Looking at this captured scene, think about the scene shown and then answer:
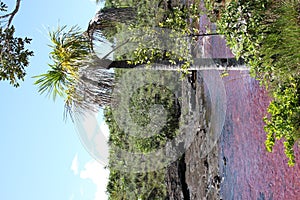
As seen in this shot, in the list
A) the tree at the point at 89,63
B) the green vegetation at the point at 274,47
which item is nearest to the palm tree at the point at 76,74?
the tree at the point at 89,63

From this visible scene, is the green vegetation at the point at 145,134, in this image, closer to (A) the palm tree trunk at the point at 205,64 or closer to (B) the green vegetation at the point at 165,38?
(B) the green vegetation at the point at 165,38

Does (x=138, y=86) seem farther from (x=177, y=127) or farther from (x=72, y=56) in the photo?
(x=72, y=56)

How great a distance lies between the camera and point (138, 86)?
361 inches

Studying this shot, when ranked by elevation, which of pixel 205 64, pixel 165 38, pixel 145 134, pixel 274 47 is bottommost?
pixel 145 134

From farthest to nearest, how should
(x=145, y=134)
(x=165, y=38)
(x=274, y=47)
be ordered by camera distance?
(x=145, y=134)
(x=165, y=38)
(x=274, y=47)

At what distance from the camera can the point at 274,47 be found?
4391mm

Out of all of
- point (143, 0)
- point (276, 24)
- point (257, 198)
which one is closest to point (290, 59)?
point (276, 24)

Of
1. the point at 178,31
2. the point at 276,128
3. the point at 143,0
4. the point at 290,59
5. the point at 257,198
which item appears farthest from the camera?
the point at 143,0

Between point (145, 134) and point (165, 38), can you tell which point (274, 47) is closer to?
point (165, 38)

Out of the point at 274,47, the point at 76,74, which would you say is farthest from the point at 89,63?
the point at 274,47

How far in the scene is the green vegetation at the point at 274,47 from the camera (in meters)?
4.32

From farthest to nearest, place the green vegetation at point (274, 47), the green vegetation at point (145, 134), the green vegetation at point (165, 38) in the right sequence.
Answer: the green vegetation at point (145, 134) < the green vegetation at point (165, 38) < the green vegetation at point (274, 47)

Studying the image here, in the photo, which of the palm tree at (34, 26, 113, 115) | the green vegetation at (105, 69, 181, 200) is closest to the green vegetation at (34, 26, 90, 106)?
the palm tree at (34, 26, 113, 115)

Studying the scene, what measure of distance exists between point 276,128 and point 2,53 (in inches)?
120
